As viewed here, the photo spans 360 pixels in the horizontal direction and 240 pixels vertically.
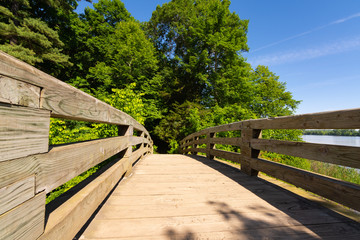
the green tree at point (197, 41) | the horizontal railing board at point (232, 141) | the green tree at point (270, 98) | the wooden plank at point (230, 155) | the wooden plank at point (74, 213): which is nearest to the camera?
the wooden plank at point (74, 213)

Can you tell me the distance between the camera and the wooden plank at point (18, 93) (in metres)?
0.61

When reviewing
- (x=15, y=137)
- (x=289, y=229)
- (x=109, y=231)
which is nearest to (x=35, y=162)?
(x=15, y=137)

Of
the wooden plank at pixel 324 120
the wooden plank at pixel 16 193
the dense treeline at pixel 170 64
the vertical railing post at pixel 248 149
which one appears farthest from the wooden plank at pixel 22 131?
the dense treeline at pixel 170 64

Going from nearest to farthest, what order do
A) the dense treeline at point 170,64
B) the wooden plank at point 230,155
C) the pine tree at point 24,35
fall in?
1. the wooden plank at point 230,155
2. the pine tree at point 24,35
3. the dense treeline at point 170,64

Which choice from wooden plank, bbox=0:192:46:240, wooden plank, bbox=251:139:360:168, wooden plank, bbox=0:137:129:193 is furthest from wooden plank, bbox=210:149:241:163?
wooden plank, bbox=0:192:46:240

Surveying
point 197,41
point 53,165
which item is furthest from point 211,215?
point 197,41

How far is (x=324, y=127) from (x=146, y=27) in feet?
76.0

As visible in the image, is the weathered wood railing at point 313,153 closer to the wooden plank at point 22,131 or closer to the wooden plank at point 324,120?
the wooden plank at point 324,120

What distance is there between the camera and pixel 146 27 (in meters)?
20.5

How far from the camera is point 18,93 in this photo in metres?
0.67

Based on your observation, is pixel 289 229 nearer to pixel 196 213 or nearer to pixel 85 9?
pixel 196 213

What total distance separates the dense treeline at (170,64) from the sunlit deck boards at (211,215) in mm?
8599

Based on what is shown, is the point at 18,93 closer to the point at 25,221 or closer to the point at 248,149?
the point at 25,221

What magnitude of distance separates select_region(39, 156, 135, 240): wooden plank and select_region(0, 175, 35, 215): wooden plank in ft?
0.87
